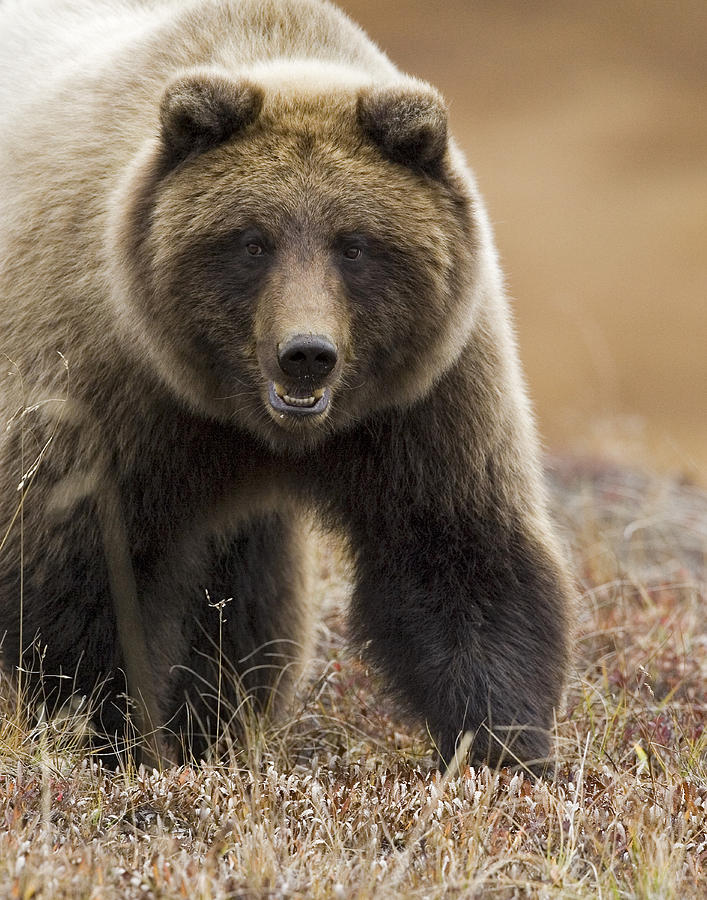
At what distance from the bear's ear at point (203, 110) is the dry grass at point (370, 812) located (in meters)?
1.85

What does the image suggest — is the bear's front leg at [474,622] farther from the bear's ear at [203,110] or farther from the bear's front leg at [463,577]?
the bear's ear at [203,110]

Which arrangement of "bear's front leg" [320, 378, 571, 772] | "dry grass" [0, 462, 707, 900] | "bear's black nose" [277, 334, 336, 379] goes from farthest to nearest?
"bear's front leg" [320, 378, 571, 772], "bear's black nose" [277, 334, 336, 379], "dry grass" [0, 462, 707, 900]

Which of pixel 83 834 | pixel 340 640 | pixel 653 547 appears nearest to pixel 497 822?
pixel 83 834

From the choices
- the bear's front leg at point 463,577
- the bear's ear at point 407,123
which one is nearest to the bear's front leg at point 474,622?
the bear's front leg at point 463,577

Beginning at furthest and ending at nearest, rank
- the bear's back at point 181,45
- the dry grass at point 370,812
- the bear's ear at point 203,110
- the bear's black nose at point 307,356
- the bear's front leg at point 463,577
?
the bear's back at point 181,45, the bear's front leg at point 463,577, the bear's ear at point 203,110, the bear's black nose at point 307,356, the dry grass at point 370,812

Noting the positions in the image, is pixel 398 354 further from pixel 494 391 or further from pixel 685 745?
pixel 685 745

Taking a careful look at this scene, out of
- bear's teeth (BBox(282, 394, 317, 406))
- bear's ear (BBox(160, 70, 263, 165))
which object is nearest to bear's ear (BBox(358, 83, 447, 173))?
bear's ear (BBox(160, 70, 263, 165))

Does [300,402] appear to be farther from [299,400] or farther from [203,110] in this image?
[203,110]

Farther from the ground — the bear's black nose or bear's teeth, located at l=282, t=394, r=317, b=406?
the bear's black nose

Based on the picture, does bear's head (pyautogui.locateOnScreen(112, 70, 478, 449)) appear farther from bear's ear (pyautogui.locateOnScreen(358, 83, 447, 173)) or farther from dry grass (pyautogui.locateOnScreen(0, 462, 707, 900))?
dry grass (pyautogui.locateOnScreen(0, 462, 707, 900))

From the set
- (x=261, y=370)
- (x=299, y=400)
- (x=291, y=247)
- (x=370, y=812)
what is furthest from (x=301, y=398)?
(x=370, y=812)

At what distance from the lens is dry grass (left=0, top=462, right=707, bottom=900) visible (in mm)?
3133

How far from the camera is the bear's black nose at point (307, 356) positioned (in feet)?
13.2

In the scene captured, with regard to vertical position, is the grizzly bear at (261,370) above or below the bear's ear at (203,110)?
below
